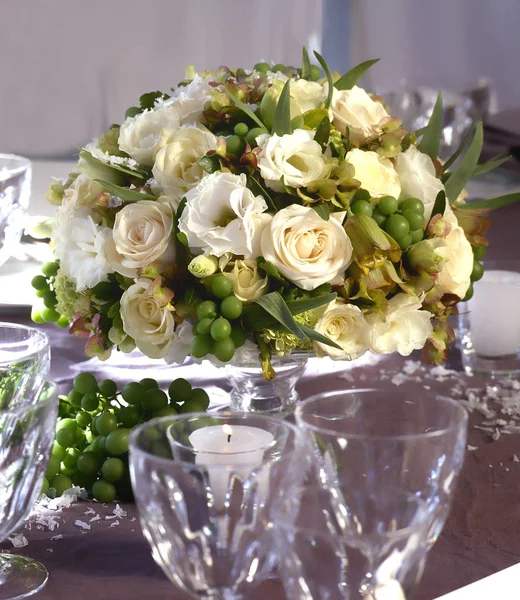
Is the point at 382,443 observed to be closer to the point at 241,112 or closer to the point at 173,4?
the point at 241,112

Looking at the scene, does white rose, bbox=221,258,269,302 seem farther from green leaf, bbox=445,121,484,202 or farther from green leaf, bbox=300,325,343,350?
green leaf, bbox=445,121,484,202

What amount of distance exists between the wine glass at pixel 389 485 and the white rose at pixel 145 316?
0.20m

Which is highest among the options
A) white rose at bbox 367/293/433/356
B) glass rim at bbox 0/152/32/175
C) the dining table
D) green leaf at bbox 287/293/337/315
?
glass rim at bbox 0/152/32/175

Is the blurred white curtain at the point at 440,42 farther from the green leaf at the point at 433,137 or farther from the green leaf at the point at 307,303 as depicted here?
the green leaf at the point at 307,303

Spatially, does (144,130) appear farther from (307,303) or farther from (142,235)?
(307,303)

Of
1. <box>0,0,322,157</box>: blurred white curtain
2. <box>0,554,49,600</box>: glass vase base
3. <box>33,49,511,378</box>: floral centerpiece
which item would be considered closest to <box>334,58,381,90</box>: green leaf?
<box>33,49,511,378</box>: floral centerpiece

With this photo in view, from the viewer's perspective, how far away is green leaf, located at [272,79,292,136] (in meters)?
0.80

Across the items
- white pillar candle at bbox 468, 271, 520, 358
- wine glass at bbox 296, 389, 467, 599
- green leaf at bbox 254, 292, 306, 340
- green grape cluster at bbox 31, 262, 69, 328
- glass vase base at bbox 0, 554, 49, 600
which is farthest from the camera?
white pillar candle at bbox 468, 271, 520, 358

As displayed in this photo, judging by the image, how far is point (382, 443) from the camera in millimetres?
612

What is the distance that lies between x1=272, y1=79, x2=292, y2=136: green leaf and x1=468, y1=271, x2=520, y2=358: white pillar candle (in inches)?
18.8

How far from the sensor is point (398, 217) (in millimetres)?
810

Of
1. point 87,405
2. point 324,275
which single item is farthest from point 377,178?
point 87,405

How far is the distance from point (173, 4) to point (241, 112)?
7.02 ft

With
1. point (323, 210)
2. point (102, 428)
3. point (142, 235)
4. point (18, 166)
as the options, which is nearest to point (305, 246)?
point (323, 210)
